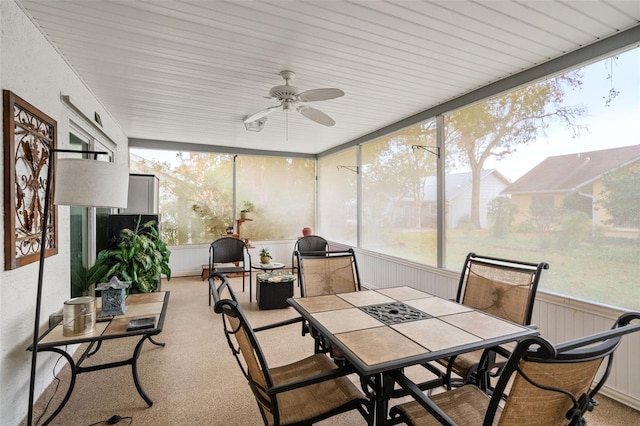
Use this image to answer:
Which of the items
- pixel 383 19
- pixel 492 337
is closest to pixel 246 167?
pixel 383 19

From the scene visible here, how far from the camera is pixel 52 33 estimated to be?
88.4 inches

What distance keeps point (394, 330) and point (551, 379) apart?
72 centimetres

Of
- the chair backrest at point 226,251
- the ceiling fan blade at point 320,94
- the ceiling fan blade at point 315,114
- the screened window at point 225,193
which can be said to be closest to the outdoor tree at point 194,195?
the screened window at point 225,193

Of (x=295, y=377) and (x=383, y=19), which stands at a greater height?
(x=383, y=19)

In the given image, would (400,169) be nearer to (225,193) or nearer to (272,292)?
(272,292)

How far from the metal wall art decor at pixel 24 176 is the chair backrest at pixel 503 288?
9.87 ft

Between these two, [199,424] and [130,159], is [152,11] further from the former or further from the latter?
[130,159]

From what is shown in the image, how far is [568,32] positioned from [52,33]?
12.3 feet

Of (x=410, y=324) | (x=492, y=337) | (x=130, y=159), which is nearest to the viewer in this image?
(x=492, y=337)

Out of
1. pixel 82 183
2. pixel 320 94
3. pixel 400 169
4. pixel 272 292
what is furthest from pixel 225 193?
pixel 82 183

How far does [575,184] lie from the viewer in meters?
2.48

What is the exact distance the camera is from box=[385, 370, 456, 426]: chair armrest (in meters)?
1.13

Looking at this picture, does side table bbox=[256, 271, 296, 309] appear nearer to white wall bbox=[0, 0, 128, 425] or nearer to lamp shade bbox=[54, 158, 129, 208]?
white wall bbox=[0, 0, 128, 425]

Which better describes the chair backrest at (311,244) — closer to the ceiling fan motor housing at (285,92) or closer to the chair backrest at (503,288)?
the ceiling fan motor housing at (285,92)
